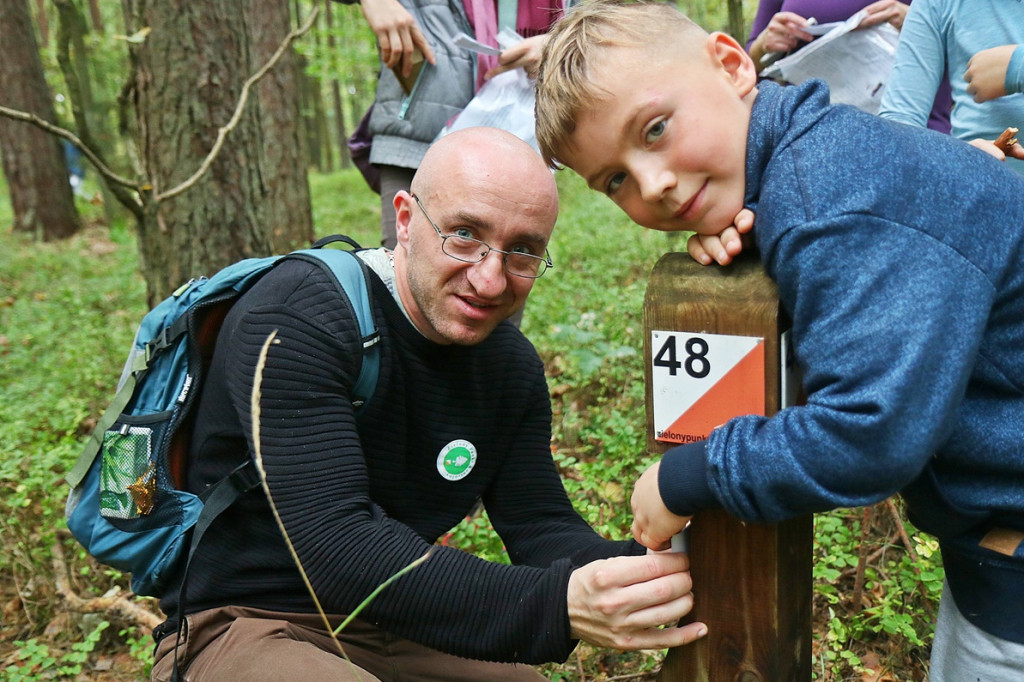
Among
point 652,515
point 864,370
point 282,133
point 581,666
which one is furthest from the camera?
point 282,133

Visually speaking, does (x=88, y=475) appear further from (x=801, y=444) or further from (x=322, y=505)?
(x=801, y=444)

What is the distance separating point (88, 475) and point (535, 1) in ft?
7.35

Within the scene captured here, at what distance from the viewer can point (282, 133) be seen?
377 inches

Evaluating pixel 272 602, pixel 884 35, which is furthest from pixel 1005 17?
pixel 272 602

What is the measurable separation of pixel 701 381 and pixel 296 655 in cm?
120

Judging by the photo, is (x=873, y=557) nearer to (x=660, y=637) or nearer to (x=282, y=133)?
(x=660, y=637)

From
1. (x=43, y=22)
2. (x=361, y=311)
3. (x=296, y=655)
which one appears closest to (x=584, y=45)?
(x=361, y=311)

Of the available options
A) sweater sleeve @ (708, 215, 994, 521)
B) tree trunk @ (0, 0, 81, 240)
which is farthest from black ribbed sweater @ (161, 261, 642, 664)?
tree trunk @ (0, 0, 81, 240)

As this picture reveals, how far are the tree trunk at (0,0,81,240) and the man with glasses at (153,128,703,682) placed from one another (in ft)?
37.3

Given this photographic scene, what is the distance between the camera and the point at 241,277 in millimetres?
2201

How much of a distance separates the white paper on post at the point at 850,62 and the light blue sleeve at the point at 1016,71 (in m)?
0.67

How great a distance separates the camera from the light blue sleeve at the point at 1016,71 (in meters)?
2.32

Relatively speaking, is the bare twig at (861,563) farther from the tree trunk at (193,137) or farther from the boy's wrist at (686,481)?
the tree trunk at (193,137)

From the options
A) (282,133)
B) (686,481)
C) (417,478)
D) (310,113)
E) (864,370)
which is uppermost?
(864,370)
